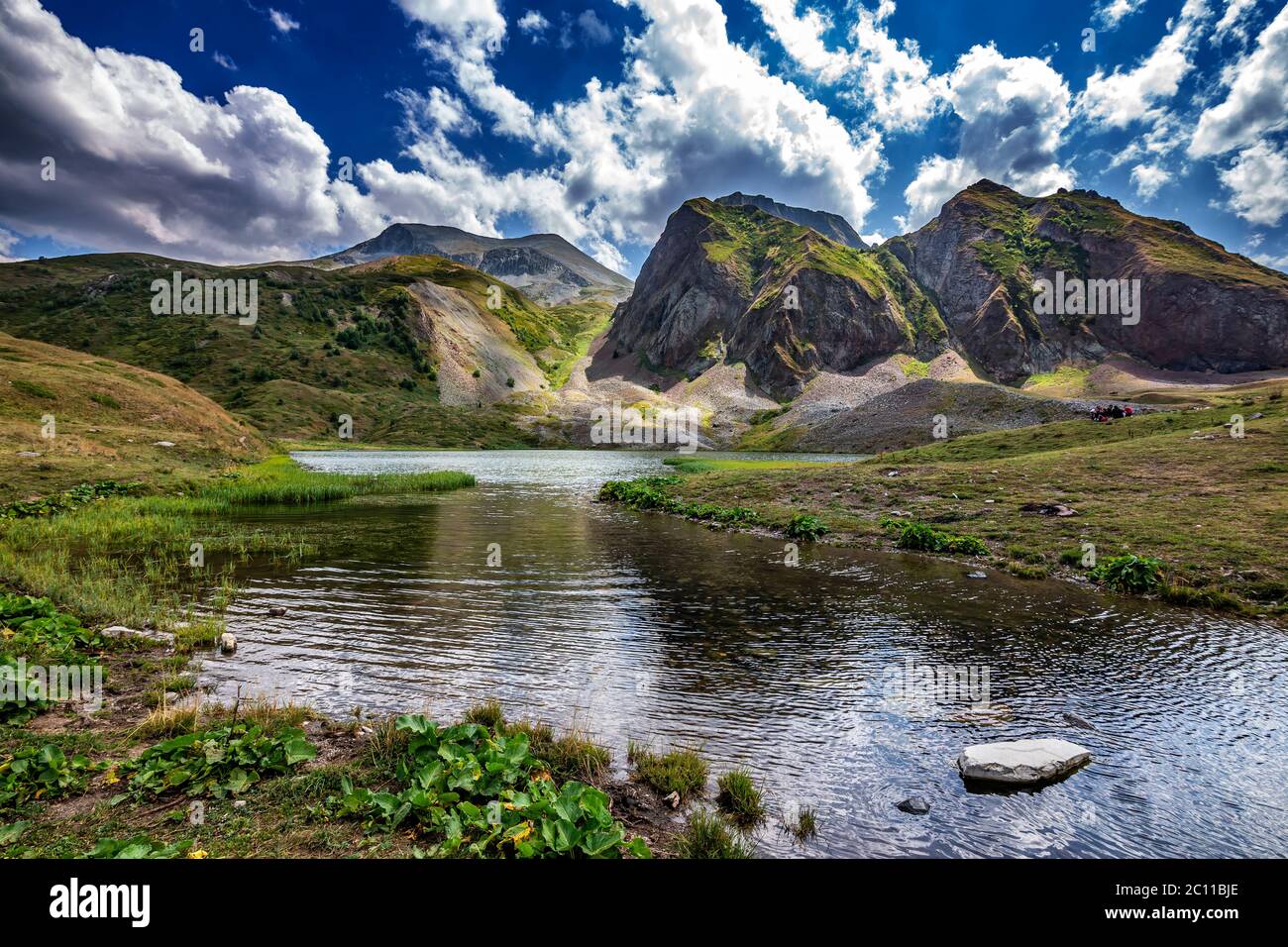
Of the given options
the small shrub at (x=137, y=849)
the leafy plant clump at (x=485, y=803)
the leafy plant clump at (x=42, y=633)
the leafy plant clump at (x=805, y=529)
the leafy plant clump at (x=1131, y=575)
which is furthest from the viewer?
the leafy plant clump at (x=805, y=529)

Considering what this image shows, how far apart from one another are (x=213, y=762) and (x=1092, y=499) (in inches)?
1457

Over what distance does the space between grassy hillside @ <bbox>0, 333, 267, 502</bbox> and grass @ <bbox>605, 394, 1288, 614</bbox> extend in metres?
39.5

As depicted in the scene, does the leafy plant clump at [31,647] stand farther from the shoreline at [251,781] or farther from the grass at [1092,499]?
the grass at [1092,499]

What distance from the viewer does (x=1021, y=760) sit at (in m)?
8.67

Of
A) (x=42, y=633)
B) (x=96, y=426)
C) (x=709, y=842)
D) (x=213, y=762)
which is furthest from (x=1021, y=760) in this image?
(x=96, y=426)

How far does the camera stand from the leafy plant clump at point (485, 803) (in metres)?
5.85

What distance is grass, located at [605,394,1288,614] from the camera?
2030 centimetres

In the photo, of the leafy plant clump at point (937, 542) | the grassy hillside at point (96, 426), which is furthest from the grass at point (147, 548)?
the leafy plant clump at point (937, 542)

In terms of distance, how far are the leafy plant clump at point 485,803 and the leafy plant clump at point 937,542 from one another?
23876mm

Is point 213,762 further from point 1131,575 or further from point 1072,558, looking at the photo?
point 1072,558

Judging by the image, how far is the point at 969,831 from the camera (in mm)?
7348

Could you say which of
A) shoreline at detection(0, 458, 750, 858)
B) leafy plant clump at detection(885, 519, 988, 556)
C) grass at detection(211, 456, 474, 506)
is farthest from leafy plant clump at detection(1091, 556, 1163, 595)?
grass at detection(211, 456, 474, 506)

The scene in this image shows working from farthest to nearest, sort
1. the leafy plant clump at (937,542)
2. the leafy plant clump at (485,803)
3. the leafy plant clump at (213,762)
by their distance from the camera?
1. the leafy plant clump at (937,542)
2. the leafy plant clump at (213,762)
3. the leafy plant clump at (485,803)
